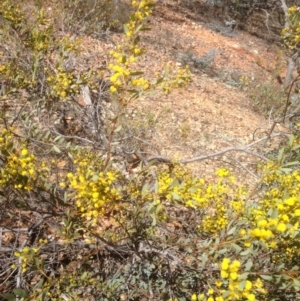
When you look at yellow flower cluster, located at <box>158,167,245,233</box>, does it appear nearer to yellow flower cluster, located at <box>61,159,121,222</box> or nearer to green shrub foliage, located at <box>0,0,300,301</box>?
green shrub foliage, located at <box>0,0,300,301</box>

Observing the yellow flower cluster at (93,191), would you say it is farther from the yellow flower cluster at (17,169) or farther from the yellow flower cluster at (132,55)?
the yellow flower cluster at (132,55)

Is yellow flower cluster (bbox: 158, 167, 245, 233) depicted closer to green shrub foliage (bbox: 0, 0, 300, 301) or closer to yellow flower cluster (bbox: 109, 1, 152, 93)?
green shrub foliage (bbox: 0, 0, 300, 301)

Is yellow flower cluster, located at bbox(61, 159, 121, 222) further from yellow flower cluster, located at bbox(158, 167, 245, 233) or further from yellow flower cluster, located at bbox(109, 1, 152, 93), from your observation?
yellow flower cluster, located at bbox(109, 1, 152, 93)

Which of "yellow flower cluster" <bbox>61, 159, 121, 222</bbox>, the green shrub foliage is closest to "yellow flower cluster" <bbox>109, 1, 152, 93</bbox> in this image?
the green shrub foliage

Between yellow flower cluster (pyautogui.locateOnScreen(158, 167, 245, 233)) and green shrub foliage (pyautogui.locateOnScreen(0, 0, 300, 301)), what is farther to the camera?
yellow flower cluster (pyautogui.locateOnScreen(158, 167, 245, 233))

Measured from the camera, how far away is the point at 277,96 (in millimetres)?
5992

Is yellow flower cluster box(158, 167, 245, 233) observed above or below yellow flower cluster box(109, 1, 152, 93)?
below

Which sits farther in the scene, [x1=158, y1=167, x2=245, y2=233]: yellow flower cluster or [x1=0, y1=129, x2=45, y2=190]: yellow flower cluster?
[x1=158, y1=167, x2=245, y2=233]: yellow flower cluster

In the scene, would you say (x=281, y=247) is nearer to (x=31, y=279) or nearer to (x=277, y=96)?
(x=31, y=279)

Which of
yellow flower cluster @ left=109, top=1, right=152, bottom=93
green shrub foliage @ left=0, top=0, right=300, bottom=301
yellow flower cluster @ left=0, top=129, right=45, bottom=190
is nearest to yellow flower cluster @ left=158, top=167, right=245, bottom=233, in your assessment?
green shrub foliage @ left=0, top=0, right=300, bottom=301

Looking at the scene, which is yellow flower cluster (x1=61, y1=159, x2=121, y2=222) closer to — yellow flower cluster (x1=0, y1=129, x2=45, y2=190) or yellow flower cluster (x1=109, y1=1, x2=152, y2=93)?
yellow flower cluster (x1=0, y1=129, x2=45, y2=190)

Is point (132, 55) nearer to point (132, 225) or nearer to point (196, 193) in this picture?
point (196, 193)

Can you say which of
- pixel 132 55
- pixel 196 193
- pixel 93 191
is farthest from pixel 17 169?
pixel 196 193

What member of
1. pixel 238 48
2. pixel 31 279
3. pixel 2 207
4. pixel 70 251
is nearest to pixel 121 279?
pixel 70 251
